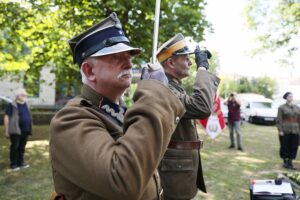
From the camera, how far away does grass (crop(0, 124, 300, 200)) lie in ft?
20.3

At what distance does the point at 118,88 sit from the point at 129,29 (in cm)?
822

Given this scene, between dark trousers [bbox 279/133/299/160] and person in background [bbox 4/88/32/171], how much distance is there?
20.9 feet

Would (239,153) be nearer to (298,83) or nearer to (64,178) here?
(64,178)

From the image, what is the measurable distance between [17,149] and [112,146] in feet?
23.7

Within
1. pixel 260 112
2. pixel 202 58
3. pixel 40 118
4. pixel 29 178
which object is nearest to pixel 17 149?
pixel 29 178

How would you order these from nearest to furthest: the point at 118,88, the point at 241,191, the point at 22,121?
1. the point at 118,88
2. the point at 241,191
3. the point at 22,121

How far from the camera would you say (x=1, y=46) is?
1052 cm

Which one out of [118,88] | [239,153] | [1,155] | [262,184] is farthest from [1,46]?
[118,88]

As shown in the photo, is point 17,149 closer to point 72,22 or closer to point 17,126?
point 17,126

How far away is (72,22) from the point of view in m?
10.3

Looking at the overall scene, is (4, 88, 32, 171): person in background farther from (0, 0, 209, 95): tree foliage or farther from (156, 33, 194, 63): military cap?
(156, 33, 194, 63): military cap

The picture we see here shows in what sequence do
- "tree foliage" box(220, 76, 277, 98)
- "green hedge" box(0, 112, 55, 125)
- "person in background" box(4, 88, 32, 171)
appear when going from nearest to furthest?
1. "person in background" box(4, 88, 32, 171)
2. "green hedge" box(0, 112, 55, 125)
3. "tree foliage" box(220, 76, 277, 98)

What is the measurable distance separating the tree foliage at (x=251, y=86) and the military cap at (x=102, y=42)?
1636 inches

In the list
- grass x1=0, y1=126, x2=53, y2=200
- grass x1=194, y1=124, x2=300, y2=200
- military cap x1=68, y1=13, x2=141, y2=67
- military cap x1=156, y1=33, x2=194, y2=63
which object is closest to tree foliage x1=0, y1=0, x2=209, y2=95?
grass x1=0, y1=126, x2=53, y2=200
